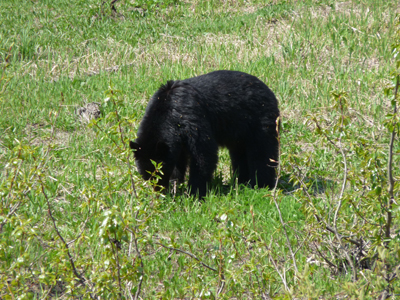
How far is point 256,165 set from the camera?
17.7 feet

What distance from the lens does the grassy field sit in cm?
283

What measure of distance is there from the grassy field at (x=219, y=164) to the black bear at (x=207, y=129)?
0.31 metres

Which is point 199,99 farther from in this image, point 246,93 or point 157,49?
point 157,49

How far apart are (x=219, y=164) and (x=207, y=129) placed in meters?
1.44

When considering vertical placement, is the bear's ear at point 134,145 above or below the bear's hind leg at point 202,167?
above

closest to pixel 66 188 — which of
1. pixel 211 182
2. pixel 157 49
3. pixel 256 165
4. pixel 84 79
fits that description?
pixel 211 182

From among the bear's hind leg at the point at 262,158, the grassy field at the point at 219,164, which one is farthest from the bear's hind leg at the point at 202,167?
the bear's hind leg at the point at 262,158

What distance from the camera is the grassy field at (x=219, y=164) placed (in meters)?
2.83

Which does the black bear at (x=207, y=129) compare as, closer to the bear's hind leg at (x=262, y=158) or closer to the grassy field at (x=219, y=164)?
the bear's hind leg at (x=262, y=158)

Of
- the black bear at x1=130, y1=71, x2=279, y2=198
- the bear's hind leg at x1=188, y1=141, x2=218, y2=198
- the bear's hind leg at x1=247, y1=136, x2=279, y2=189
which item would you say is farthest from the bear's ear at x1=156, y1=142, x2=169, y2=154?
the bear's hind leg at x1=247, y1=136, x2=279, y2=189

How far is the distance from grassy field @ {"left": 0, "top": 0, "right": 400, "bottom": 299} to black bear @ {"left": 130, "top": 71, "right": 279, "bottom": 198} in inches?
12.0

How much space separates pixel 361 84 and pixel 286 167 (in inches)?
99.2

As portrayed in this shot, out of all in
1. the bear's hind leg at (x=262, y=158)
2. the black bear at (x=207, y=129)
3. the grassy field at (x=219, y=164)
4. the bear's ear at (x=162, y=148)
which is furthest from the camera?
the bear's hind leg at (x=262, y=158)

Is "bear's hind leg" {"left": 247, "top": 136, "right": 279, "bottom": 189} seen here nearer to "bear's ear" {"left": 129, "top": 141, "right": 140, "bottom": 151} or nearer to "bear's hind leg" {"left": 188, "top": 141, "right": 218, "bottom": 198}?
"bear's hind leg" {"left": 188, "top": 141, "right": 218, "bottom": 198}
